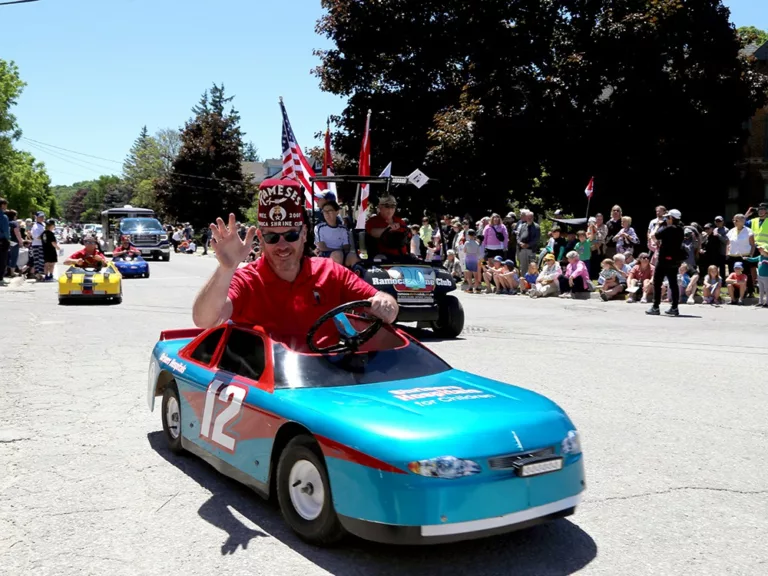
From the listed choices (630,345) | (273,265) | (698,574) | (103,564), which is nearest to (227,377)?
(273,265)

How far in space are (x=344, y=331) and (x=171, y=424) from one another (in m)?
1.58

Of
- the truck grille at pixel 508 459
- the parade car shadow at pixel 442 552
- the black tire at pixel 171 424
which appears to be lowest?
the parade car shadow at pixel 442 552

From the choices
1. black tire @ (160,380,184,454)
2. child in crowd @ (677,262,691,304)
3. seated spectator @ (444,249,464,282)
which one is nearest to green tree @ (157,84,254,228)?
seated spectator @ (444,249,464,282)

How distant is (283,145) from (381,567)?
498 inches

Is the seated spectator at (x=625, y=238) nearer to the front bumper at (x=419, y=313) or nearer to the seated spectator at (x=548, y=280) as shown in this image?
the seated spectator at (x=548, y=280)

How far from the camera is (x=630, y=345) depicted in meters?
10.6

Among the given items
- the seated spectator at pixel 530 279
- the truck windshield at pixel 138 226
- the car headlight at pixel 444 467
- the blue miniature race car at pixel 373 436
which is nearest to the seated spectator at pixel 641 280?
the seated spectator at pixel 530 279

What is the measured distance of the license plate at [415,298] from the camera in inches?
448

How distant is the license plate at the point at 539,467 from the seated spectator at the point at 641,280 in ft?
45.0

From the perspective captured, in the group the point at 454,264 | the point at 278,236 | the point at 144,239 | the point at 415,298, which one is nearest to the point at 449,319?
the point at 415,298

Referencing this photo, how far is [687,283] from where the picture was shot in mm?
16375

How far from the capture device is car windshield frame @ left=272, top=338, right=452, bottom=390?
4367 mm

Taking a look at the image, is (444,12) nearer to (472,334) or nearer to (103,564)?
(472,334)

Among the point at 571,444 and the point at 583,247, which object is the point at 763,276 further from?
the point at 571,444
